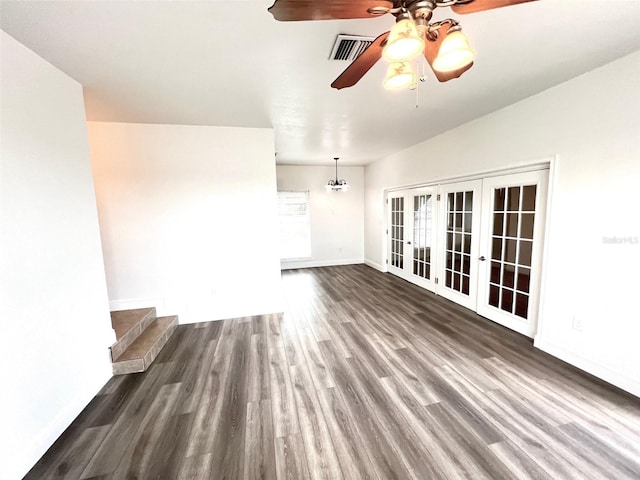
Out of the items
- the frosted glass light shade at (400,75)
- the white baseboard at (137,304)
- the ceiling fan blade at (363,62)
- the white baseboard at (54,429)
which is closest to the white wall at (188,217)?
the white baseboard at (137,304)

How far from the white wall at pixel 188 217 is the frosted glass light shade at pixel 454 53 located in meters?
2.72

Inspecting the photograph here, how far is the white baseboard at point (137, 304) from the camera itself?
11.2 ft

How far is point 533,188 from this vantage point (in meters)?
2.89

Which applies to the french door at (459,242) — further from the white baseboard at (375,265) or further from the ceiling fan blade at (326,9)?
the ceiling fan blade at (326,9)

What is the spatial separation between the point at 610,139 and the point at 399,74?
207 cm

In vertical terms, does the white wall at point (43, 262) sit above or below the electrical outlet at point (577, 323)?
above

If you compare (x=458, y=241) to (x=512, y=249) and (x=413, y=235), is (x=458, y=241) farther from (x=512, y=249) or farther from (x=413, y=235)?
(x=413, y=235)

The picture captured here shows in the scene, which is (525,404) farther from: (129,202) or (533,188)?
(129,202)

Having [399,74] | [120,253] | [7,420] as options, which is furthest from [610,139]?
[120,253]

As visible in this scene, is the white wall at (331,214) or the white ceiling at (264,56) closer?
the white ceiling at (264,56)

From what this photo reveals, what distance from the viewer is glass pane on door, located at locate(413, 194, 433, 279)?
4699 mm

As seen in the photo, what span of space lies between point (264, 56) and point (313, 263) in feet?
17.9

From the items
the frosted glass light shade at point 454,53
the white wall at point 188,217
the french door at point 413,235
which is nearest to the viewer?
the frosted glass light shade at point 454,53

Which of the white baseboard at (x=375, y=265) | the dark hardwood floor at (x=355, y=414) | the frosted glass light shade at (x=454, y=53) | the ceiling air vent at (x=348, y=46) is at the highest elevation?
the ceiling air vent at (x=348, y=46)
